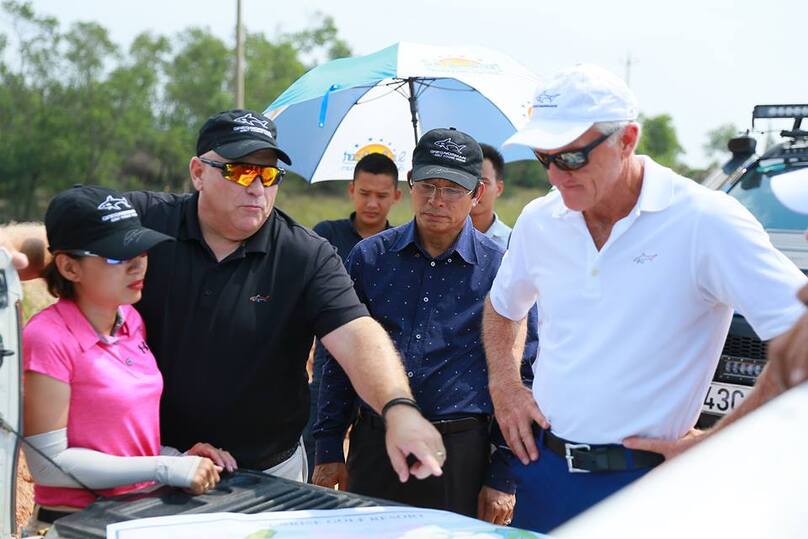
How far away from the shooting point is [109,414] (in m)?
2.17

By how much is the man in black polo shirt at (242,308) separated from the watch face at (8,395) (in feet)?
2.25

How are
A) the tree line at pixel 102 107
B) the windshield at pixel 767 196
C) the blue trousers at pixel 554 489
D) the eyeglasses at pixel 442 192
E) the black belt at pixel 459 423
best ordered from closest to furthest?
the blue trousers at pixel 554 489 < the black belt at pixel 459 423 < the eyeglasses at pixel 442 192 < the windshield at pixel 767 196 < the tree line at pixel 102 107

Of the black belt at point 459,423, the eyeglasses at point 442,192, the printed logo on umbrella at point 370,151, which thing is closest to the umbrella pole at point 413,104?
the printed logo on umbrella at point 370,151

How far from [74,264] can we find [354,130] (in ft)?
11.6

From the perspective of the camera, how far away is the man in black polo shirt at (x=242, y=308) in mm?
2590

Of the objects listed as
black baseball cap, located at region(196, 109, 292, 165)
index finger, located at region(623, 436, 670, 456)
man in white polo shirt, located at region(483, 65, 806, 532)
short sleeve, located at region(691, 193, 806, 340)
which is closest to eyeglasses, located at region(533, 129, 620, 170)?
man in white polo shirt, located at region(483, 65, 806, 532)

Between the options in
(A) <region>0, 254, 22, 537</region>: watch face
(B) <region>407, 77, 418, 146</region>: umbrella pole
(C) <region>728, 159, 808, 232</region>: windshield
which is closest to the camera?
(A) <region>0, 254, 22, 537</region>: watch face

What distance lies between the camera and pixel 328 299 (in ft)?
8.70

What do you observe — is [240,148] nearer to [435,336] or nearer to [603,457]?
[435,336]

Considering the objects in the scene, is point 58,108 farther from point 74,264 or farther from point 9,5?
point 74,264

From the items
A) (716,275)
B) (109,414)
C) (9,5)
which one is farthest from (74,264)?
(9,5)

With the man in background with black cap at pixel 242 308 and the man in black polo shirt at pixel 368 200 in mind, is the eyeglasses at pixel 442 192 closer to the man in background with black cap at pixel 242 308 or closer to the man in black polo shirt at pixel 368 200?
the man in background with black cap at pixel 242 308

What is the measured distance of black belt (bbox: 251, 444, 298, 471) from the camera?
2.72 metres

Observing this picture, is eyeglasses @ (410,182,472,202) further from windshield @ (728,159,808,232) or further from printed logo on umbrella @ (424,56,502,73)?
windshield @ (728,159,808,232)
